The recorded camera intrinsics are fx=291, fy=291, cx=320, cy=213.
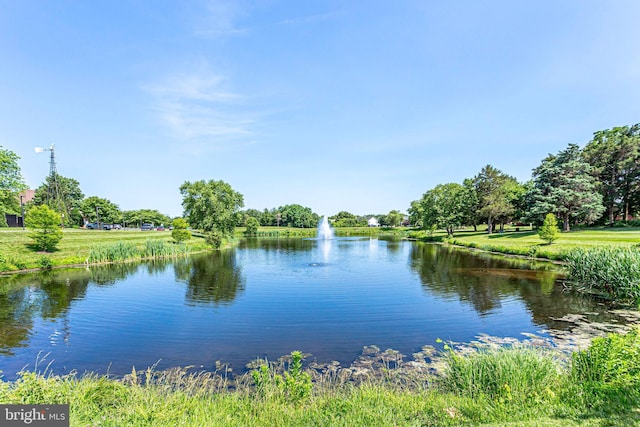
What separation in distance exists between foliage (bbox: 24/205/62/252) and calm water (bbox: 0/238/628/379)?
7933 millimetres

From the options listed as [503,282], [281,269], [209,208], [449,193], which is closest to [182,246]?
[209,208]

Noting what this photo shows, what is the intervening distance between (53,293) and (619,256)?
35.4 m

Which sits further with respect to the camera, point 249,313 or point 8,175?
point 8,175

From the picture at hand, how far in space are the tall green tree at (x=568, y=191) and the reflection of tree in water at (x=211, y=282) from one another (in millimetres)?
47303

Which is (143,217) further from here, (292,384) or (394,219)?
(292,384)

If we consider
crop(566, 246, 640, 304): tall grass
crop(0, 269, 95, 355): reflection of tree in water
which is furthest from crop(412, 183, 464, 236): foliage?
crop(0, 269, 95, 355): reflection of tree in water

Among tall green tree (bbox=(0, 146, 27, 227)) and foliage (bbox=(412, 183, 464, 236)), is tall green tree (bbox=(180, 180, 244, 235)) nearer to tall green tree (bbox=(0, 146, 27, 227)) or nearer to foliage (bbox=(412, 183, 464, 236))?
tall green tree (bbox=(0, 146, 27, 227))

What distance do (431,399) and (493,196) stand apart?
203 ft

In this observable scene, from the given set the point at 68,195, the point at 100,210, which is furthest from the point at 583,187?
the point at 68,195

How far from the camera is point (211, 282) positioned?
24.3 m

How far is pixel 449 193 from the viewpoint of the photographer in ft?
226

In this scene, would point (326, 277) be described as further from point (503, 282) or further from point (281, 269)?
point (503, 282)

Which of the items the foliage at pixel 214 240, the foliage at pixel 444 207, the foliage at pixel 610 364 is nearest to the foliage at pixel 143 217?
the foliage at pixel 214 240

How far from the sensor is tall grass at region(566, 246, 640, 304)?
1568 centimetres
